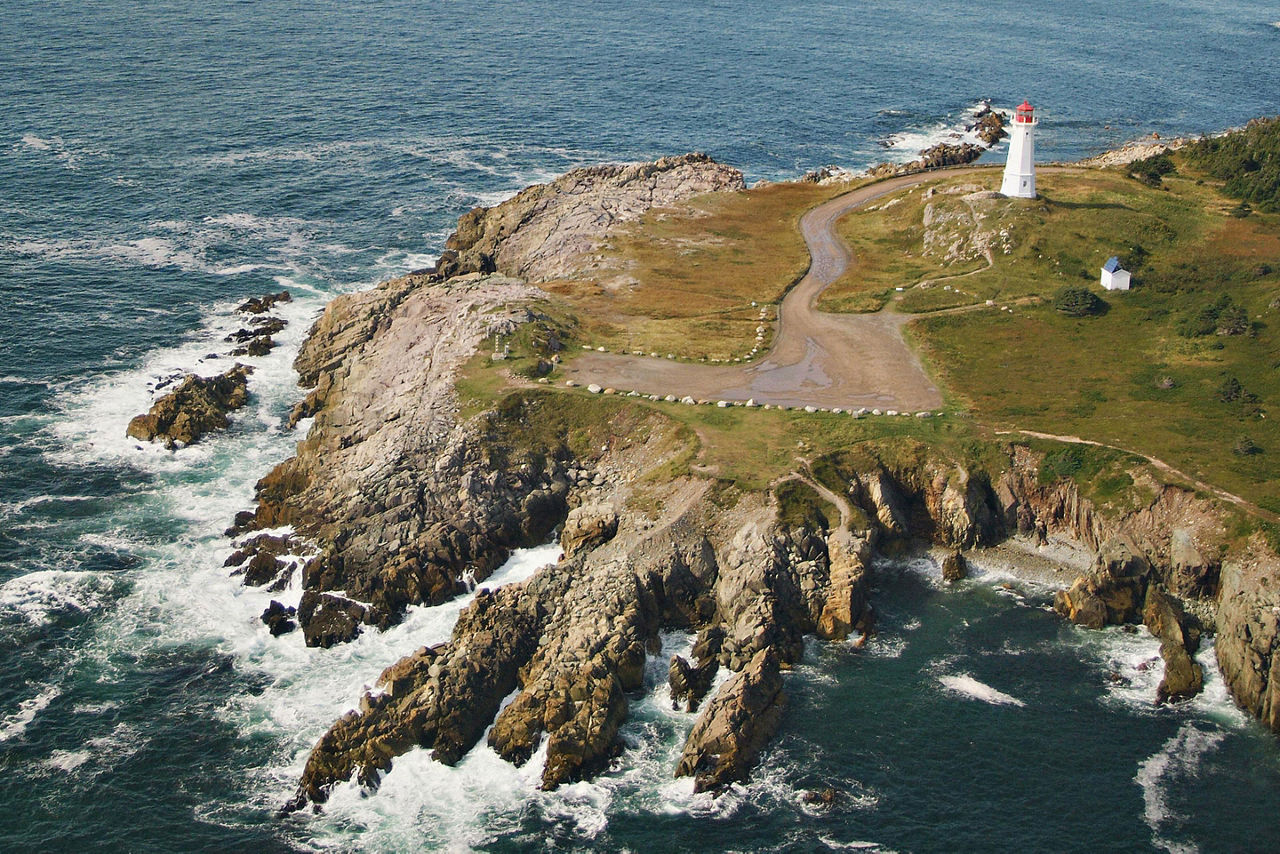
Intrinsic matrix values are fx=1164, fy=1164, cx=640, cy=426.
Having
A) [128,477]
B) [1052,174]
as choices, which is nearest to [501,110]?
[1052,174]

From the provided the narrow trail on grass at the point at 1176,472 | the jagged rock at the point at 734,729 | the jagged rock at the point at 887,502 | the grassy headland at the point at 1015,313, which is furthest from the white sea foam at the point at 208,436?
the narrow trail on grass at the point at 1176,472

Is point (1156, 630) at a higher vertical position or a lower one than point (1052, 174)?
lower

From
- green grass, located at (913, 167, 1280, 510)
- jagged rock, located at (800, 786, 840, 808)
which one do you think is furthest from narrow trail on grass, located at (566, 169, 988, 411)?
jagged rock, located at (800, 786, 840, 808)

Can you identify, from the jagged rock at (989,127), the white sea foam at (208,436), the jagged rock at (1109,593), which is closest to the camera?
the jagged rock at (1109,593)

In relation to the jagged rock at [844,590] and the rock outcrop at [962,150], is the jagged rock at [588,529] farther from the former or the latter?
the rock outcrop at [962,150]

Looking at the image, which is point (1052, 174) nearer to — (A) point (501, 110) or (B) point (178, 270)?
(A) point (501, 110)

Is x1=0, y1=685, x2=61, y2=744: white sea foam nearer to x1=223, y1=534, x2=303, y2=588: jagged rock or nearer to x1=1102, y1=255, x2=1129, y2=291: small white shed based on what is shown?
x1=223, y1=534, x2=303, y2=588: jagged rock
